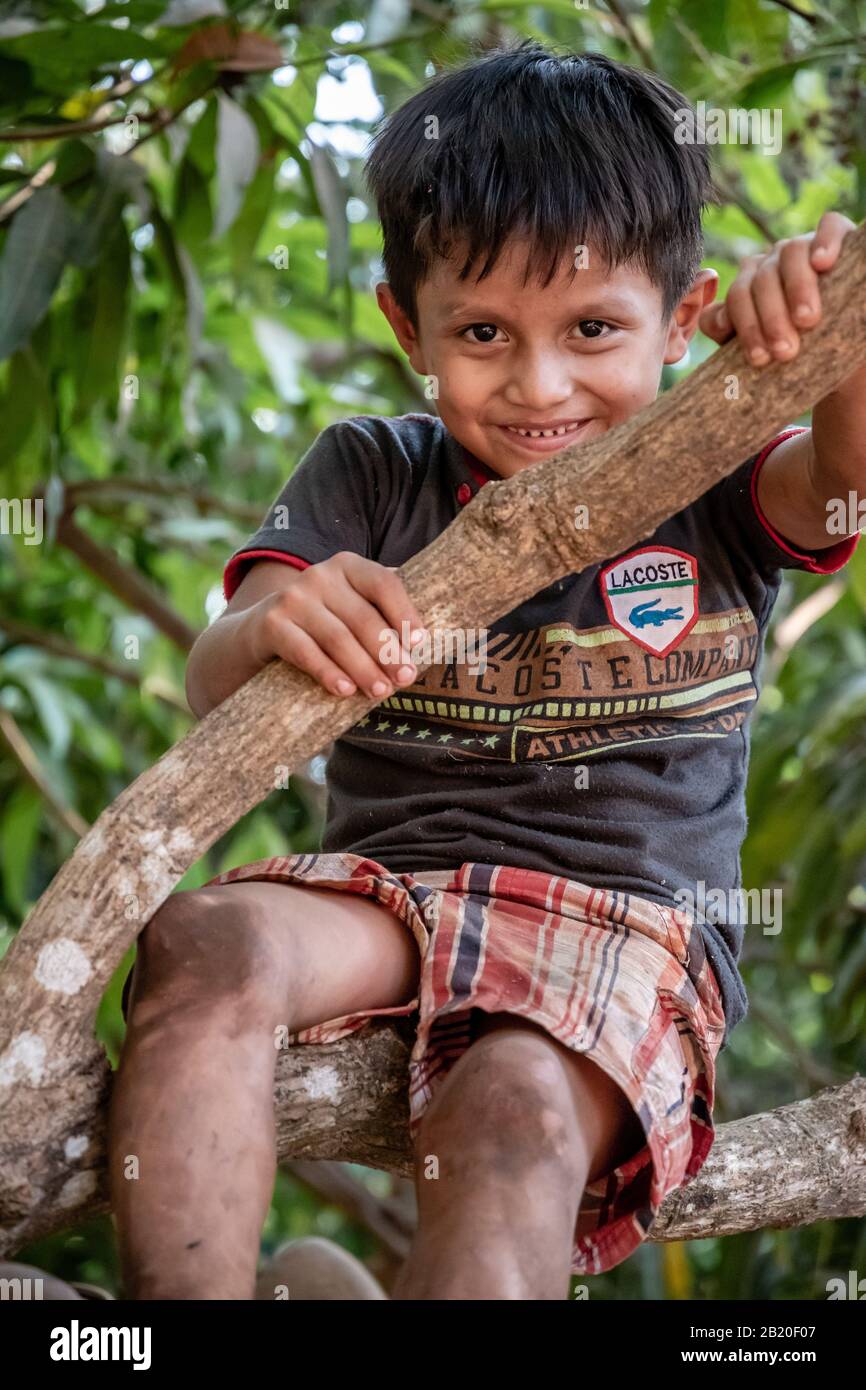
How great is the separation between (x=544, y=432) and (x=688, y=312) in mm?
181

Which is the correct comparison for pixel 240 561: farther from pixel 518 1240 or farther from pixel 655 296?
pixel 518 1240

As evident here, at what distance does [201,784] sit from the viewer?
873 millimetres

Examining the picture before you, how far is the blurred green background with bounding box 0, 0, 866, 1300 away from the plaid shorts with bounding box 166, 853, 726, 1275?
32cm

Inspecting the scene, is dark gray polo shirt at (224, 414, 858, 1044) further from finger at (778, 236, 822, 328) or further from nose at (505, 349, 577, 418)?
finger at (778, 236, 822, 328)

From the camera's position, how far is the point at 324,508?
1176mm

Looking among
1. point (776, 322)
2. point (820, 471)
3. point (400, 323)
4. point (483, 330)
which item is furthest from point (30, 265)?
point (776, 322)

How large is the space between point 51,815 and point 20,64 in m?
1.11

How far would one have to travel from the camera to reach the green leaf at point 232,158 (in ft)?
5.05

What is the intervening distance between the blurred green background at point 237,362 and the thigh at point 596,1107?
38cm

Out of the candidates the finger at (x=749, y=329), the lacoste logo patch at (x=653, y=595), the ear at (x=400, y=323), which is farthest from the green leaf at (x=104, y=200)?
the finger at (x=749, y=329)

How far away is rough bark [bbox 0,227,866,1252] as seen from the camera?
0.83 meters

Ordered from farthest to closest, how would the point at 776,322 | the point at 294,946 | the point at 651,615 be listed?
the point at 651,615, the point at 294,946, the point at 776,322

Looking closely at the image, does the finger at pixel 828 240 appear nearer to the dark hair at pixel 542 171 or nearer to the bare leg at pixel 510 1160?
the dark hair at pixel 542 171

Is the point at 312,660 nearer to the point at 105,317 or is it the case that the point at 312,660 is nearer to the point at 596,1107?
the point at 596,1107
